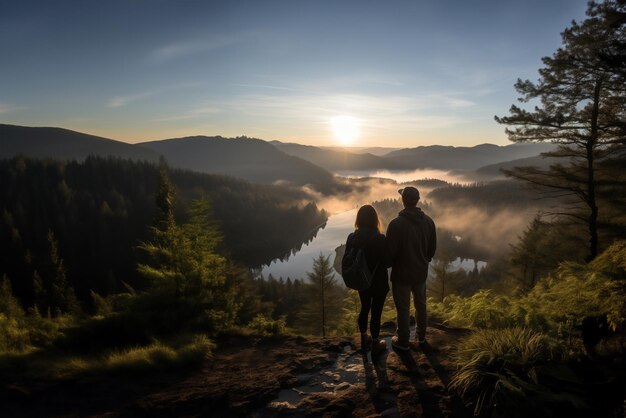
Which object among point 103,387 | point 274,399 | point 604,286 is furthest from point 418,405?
point 103,387

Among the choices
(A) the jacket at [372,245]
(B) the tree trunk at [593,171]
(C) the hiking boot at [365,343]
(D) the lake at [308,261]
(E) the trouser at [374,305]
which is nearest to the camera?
(A) the jacket at [372,245]

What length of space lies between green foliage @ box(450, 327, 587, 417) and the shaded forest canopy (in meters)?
76.5

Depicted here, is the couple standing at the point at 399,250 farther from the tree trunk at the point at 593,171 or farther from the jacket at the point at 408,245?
the tree trunk at the point at 593,171

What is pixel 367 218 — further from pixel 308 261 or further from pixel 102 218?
pixel 308 261

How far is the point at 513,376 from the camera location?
3.79 m

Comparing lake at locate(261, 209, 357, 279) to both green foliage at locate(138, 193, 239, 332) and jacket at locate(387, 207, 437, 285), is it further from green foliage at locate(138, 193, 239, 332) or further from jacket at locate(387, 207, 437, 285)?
jacket at locate(387, 207, 437, 285)

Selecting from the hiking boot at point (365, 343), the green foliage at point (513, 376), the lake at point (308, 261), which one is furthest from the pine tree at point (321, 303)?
the lake at point (308, 261)

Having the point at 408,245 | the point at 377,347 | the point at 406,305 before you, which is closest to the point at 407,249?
the point at 408,245

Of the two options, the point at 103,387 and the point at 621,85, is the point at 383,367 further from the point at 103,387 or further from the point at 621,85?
the point at 621,85

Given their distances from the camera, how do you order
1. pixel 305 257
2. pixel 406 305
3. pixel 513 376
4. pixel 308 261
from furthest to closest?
pixel 305 257, pixel 308 261, pixel 406 305, pixel 513 376

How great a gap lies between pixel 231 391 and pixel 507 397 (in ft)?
12.1

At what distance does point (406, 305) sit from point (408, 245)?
1.10 meters

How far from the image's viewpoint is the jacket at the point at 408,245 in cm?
558

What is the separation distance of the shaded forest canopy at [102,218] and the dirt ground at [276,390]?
241 ft
